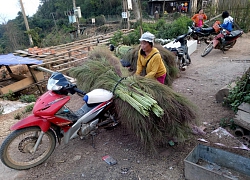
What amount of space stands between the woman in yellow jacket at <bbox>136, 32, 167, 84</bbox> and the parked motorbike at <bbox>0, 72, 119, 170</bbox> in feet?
2.48

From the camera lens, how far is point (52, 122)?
2.34 m

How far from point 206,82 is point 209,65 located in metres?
1.63

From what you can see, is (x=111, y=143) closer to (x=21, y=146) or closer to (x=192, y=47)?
(x=21, y=146)

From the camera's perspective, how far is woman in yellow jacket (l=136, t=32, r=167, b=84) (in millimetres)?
2697

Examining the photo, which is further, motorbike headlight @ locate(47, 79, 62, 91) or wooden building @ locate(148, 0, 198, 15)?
wooden building @ locate(148, 0, 198, 15)

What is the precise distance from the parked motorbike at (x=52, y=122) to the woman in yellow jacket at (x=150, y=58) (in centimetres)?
75

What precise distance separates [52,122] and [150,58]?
1.58m

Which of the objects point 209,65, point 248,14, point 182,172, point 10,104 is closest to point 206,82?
point 209,65

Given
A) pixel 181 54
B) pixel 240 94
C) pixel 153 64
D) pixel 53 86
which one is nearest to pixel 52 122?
pixel 53 86

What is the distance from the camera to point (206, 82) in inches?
185

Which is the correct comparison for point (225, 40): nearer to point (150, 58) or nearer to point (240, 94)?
point (240, 94)

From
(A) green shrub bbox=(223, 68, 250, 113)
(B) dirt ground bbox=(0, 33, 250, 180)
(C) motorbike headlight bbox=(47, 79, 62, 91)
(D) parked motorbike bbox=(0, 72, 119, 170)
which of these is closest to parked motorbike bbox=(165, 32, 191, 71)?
(B) dirt ground bbox=(0, 33, 250, 180)

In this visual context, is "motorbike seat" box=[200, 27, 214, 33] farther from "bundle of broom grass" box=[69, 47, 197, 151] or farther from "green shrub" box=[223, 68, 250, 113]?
"bundle of broom grass" box=[69, 47, 197, 151]

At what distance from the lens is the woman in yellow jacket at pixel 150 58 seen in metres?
2.70
